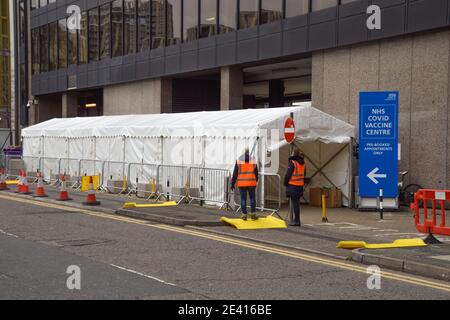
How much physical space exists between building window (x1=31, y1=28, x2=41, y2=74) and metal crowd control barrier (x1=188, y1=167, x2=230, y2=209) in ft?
94.7

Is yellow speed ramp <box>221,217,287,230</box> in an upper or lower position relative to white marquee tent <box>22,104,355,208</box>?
lower

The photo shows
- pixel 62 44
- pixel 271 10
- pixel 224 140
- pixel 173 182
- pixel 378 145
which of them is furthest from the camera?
pixel 62 44

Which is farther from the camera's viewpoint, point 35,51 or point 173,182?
point 35,51

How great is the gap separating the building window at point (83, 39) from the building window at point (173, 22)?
9040 mm

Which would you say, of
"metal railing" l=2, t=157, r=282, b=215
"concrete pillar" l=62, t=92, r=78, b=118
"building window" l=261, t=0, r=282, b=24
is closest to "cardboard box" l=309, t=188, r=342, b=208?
"metal railing" l=2, t=157, r=282, b=215

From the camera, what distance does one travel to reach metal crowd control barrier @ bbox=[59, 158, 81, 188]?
25417 millimetres

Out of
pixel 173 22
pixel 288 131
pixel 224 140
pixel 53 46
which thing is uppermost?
pixel 53 46

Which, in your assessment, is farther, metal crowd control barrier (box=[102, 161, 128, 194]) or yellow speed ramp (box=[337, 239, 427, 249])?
metal crowd control barrier (box=[102, 161, 128, 194])

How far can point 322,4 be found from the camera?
22953 millimetres

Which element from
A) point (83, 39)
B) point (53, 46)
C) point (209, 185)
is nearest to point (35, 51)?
point (53, 46)

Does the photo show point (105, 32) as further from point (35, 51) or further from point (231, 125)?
point (231, 125)

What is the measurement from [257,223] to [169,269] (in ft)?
18.8

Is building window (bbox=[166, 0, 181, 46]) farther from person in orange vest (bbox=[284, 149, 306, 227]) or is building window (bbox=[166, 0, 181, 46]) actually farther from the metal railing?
person in orange vest (bbox=[284, 149, 306, 227])

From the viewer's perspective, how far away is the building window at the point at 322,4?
22486 millimetres
